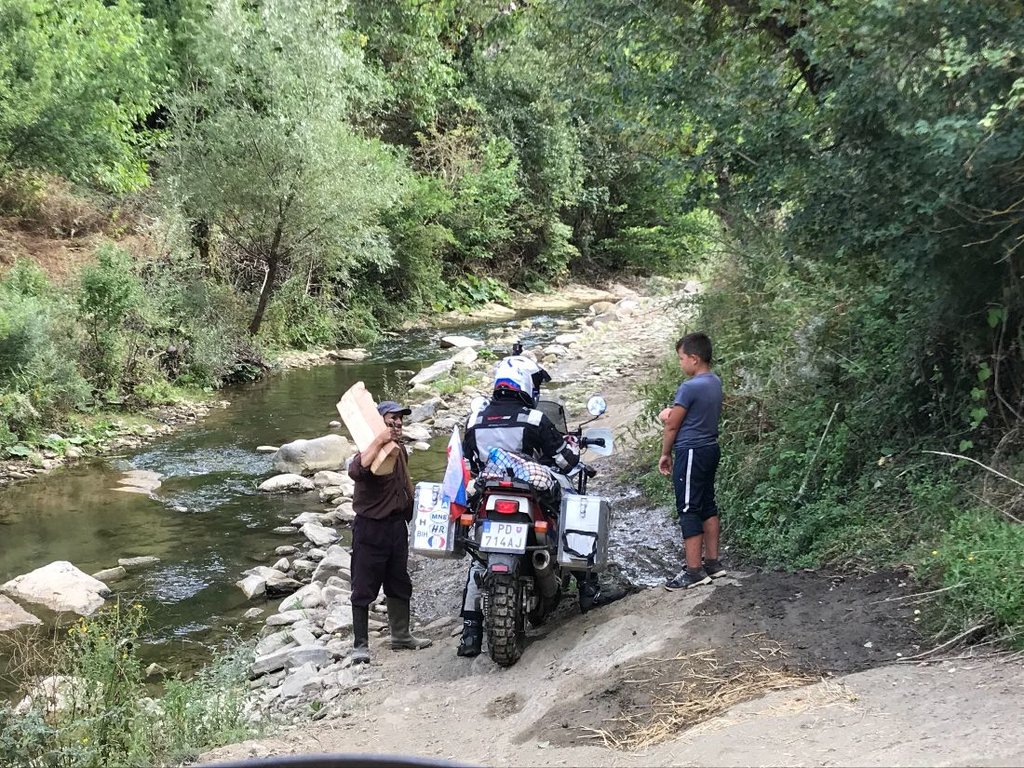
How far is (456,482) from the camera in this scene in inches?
227

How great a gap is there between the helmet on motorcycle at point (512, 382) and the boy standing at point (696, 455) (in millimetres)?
936

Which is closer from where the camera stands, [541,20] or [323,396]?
[541,20]

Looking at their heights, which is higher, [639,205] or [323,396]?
[639,205]

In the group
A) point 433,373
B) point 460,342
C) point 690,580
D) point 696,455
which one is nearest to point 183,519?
point 690,580

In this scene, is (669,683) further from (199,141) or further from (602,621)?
(199,141)

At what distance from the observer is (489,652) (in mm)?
5883

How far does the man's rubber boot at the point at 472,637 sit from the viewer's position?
19.9ft

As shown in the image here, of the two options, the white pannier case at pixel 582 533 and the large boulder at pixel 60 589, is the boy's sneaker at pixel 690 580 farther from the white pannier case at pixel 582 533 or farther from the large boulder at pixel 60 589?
the large boulder at pixel 60 589

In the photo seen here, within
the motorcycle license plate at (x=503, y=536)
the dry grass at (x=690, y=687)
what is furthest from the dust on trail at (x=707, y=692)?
the motorcycle license plate at (x=503, y=536)

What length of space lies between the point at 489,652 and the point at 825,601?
83.6 inches

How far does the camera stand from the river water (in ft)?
26.3

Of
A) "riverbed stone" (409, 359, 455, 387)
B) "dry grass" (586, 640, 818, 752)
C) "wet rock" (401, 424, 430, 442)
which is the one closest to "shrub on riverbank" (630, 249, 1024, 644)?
"dry grass" (586, 640, 818, 752)

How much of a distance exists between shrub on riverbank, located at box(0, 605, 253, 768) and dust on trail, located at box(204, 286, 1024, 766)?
0.35 meters

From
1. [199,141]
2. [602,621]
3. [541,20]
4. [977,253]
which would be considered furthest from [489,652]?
[199,141]
